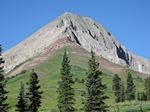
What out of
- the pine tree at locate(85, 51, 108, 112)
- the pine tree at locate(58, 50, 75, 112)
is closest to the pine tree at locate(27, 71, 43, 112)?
the pine tree at locate(58, 50, 75, 112)

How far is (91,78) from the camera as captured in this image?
6612 centimetres

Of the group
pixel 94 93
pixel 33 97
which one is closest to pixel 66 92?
pixel 33 97

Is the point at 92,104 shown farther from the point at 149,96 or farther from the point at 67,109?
the point at 149,96

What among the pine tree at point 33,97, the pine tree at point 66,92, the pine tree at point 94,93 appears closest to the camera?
the pine tree at point 94,93

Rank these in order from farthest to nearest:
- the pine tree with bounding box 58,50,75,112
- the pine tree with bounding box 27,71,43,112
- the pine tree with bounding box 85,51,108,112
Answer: the pine tree with bounding box 58,50,75,112
the pine tree with bounding box 27,71,43,112
the pine tree with bounding box 85,51,108,112

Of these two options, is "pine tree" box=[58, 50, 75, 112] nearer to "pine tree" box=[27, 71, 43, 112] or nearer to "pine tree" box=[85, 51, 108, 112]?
"pine tree" box=[27, 71, 43, 112]

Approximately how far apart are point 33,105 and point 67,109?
25.1 feet

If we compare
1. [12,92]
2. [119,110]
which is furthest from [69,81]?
[12,92]

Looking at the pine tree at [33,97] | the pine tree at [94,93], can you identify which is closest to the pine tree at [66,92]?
the pine tree at [33,97]

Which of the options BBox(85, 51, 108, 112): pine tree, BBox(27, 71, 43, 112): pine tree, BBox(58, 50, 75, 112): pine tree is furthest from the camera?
BBox(58, 50, 75, 112): pine tree

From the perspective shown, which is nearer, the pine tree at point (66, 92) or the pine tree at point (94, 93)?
the pine tree at point (94, 93)

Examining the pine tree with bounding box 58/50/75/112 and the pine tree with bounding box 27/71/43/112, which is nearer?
the pine tree with bounding box 27/71/43/112

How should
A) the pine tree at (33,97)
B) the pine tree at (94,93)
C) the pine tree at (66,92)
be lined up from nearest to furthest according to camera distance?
the pine tree at (94,93) < the pine tree at (33,97) < the pine tree at (66,92)

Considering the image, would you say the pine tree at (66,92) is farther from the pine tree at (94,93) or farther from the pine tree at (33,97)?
the pine tree at (94,93)
